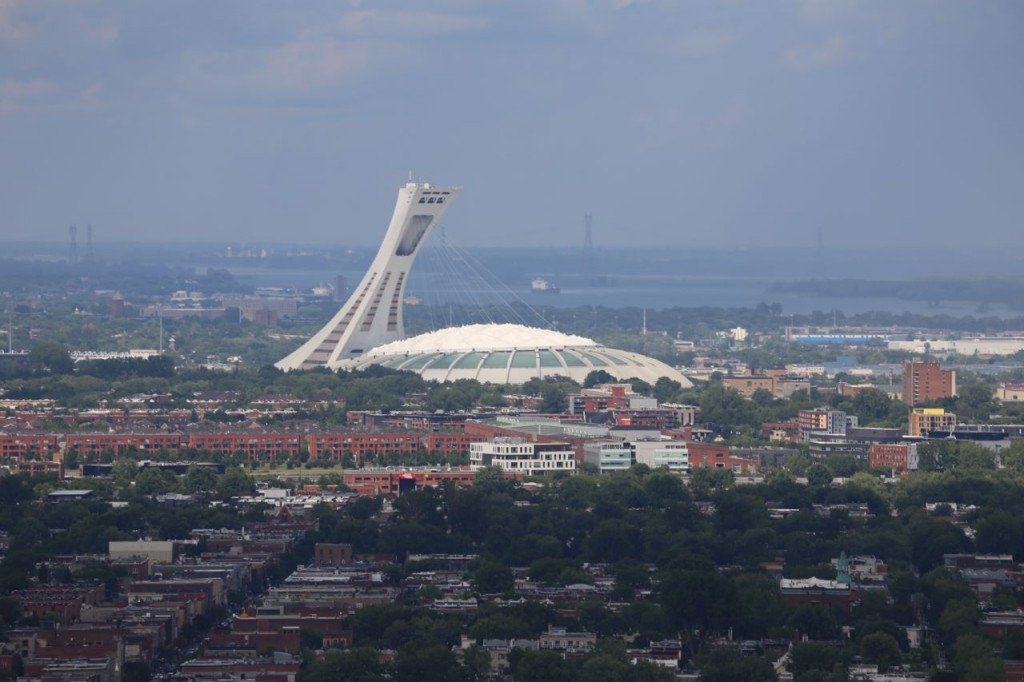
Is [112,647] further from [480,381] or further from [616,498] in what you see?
[480,381]

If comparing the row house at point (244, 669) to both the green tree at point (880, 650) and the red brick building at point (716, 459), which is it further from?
the red brick building at point (716, 459)

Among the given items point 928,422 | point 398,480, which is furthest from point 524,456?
point 928,422

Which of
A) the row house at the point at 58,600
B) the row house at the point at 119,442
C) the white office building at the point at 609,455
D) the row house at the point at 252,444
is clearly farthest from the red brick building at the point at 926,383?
the row house at the point at 58,600

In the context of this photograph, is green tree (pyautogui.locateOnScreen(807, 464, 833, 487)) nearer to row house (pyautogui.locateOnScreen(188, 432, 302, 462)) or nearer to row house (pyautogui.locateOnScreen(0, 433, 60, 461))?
row house (pyautogui.locateOnScreen(188, 432, 302, 462))

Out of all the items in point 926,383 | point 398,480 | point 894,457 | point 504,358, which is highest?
point 504,358

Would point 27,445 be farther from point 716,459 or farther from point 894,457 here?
point 894,457

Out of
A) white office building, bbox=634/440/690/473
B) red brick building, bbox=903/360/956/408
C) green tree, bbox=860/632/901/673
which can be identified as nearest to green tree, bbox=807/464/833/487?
white office building, bbox=634/440/690/473
